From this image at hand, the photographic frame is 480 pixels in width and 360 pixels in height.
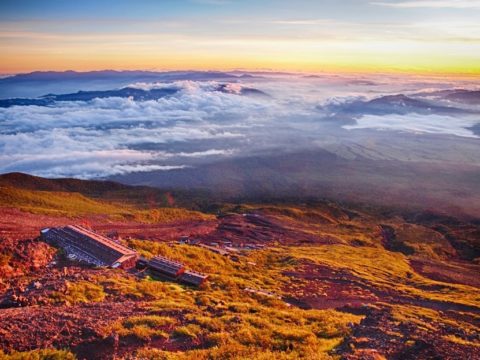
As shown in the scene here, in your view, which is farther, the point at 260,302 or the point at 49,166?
the point at 49,166

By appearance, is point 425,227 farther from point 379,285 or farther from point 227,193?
point 379,285

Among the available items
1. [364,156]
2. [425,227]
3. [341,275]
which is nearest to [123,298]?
[341,275]

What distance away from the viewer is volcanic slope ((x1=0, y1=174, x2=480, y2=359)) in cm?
1226

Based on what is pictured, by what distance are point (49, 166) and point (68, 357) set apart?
14993 centimetres

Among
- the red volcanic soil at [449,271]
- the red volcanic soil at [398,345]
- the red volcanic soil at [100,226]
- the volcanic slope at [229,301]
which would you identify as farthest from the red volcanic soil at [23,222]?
the red volcanic soil at [449,271]

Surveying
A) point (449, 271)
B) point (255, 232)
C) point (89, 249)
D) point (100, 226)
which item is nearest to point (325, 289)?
point (89, 249)

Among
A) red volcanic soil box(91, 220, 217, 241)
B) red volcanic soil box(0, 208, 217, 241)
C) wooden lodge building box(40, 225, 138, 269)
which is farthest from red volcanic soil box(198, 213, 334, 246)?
wooden lodge building box(40, 225, 138, 269)

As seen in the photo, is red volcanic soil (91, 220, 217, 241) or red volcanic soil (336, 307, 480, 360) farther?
red volcanic soil (91, 220, 217, 241)

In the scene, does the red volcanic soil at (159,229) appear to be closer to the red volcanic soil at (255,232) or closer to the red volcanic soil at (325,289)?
the red volcanic soil at (255,232)

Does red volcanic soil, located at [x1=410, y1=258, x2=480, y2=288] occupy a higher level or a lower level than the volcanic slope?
lower

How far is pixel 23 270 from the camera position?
18062 mm

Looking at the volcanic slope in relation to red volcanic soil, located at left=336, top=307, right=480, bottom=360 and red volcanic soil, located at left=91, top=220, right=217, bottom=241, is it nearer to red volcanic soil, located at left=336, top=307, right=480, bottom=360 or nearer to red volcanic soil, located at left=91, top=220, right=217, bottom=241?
red volcanic soil, located at left=336, top=307, right=480, bottom=360

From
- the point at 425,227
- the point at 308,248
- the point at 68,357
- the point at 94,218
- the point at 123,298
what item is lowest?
the point at 425,227

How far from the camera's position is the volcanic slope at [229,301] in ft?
40.2
